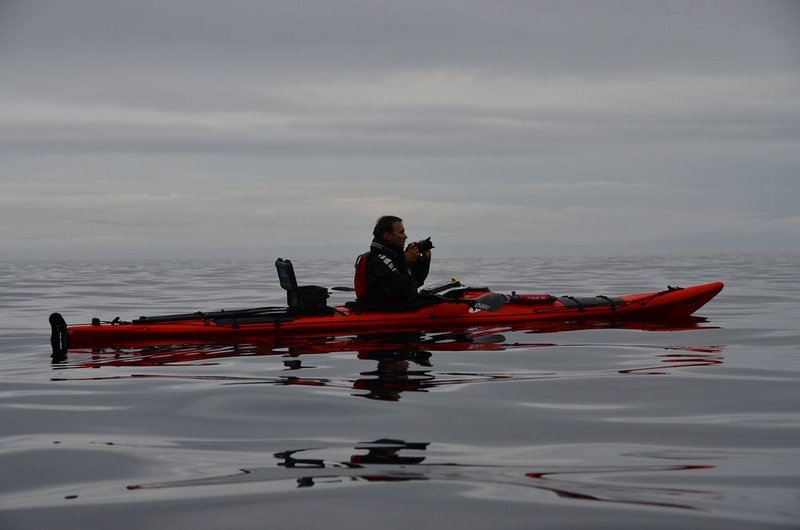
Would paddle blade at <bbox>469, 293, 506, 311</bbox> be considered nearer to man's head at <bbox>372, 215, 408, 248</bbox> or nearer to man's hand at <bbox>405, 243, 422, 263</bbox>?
man's hand at <bbox>405, 243, 422, 263</bbox>

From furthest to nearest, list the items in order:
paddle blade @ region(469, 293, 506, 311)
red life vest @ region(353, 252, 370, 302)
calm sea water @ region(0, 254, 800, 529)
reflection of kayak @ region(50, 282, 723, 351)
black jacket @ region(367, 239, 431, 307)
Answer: paddle blade @ region(469, 293, 506, 311) < red life vest @ region(353, 252, 370, 302) < black jacket @ region(367, 239, 431, 307) < reflection of kayak @ region(50, 282, 723, 351) < calm sea water @ region(0, 254, 800, 529)

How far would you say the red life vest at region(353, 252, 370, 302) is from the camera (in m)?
11.1

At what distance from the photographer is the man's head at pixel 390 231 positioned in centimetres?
1105

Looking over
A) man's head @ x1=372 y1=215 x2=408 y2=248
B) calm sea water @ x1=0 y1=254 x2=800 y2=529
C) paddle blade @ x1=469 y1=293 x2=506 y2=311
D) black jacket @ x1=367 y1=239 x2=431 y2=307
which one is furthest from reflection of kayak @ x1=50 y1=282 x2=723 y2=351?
man's head @ x1=372 y1=215 x2=408 y2=248

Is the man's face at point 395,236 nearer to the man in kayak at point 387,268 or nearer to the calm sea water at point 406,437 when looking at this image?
the man in kayak at point 387,268

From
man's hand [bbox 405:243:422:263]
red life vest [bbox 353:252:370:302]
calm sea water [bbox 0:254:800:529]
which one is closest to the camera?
calm sea water [bbox 0:254:800:529]

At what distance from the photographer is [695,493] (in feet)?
13.2

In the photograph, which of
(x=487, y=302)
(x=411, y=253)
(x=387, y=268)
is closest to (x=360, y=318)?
(x=387, y=268)

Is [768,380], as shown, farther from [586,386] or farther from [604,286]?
[604,286]

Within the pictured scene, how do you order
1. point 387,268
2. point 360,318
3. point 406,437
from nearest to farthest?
point 406,437, point 387,268, point 360,318

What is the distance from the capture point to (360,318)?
36.8ft

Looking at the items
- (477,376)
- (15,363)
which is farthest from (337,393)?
(15,363)

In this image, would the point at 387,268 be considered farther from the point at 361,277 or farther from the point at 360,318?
the point at 360,318

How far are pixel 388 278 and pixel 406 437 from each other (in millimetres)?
5945
